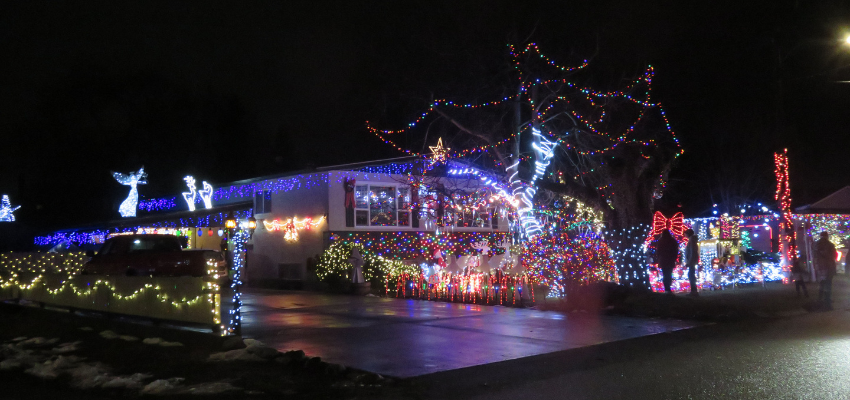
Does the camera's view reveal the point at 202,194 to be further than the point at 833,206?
Yes

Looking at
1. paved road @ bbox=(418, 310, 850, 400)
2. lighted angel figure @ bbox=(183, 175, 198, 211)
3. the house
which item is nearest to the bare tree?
the house

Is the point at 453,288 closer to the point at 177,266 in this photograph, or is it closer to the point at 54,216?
the point at 177,266

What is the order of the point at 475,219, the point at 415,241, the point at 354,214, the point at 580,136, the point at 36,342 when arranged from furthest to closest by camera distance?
1. the point at 475,219
2. the point at 415,241
3. the point at 354,214
4. the point at 580,136
5. the point at 36,342

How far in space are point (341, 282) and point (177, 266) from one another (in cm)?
537

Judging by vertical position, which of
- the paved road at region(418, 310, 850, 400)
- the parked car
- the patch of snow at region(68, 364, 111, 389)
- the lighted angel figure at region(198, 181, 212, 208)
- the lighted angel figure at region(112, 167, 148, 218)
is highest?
the lighted angel figure at region(112, 167, 148, 218)

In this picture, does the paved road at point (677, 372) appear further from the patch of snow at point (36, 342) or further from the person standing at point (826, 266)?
the patch of snow at point (36, 342)

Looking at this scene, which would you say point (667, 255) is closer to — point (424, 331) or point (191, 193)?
point (424, 331)

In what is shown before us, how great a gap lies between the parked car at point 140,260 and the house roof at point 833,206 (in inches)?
848

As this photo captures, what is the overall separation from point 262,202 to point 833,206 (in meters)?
22.8

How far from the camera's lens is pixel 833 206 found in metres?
26.9

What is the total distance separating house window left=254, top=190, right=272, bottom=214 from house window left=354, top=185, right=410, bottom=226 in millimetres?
3965

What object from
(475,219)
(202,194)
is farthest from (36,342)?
(475,219)

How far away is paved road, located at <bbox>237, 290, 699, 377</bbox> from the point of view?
358 inches

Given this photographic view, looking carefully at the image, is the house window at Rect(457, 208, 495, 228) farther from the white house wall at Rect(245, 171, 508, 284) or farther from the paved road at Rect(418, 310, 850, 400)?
the paved road at Rect(418, 310, 850, 400)
